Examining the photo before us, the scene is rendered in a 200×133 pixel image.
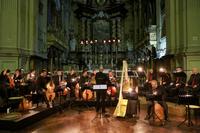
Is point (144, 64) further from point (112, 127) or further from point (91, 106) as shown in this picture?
point (112, 127)

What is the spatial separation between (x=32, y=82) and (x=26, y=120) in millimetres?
3321

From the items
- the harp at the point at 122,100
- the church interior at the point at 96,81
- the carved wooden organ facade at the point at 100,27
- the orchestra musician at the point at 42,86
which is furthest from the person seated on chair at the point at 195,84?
the carved wooden organ facade at the point at 100,27

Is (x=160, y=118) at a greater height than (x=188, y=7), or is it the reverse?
(x=188, y=7)

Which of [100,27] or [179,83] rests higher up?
[100,27]

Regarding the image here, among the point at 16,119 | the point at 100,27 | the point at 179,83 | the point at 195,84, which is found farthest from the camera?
the point at 100,27

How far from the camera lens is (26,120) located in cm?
876

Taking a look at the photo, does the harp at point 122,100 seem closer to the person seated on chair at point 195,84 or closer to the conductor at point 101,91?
the conductor at point 101,91

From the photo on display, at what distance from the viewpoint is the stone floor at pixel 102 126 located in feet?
26.7

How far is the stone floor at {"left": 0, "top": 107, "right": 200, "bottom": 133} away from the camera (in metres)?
8.12

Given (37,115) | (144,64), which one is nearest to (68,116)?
(37,115)

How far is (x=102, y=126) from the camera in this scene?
8.74 metres

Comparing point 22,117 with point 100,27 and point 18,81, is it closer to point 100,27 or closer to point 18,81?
point 18,81

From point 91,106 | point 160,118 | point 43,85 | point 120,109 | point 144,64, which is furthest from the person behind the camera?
point 144,64

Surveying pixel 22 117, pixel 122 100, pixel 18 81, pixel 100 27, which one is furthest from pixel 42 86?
pixel 100 27
